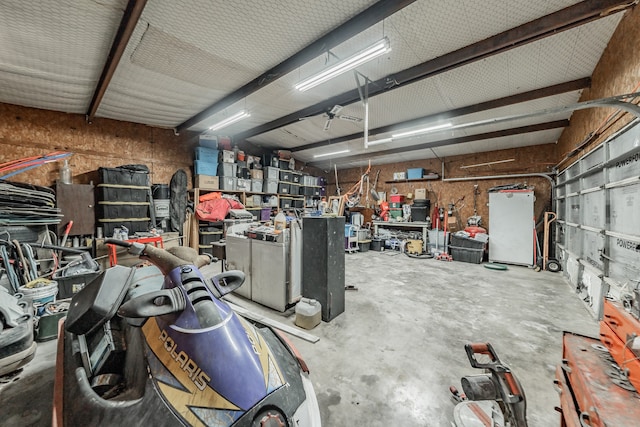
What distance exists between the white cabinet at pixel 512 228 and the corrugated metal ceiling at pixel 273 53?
1.86m

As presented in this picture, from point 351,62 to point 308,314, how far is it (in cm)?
282

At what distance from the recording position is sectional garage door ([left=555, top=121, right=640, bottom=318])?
224cm

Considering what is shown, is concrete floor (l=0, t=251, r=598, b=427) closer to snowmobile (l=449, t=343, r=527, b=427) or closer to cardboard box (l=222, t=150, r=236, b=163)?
snowmobile (l=449, t=343, r=527, b=427)

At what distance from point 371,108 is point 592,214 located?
365 cm

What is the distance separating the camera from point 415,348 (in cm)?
231

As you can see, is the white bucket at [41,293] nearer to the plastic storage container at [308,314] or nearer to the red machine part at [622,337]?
the plastic storage container at [308,314]

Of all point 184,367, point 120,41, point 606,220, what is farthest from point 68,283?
point 606,220

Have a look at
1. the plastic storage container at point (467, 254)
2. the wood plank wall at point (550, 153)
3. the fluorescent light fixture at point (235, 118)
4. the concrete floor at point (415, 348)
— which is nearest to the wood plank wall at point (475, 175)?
the wood plank wall at point (550, 153)

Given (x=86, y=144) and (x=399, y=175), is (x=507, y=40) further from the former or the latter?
(x=86, y=144)

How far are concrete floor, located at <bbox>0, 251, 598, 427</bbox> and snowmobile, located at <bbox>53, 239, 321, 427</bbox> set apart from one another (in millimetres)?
924

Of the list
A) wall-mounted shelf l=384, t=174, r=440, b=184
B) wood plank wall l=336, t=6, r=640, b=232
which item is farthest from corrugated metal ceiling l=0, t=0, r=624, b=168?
wall-mounted shelf l=384, t=174, r=440, b=184

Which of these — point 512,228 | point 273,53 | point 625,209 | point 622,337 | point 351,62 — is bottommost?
point 622,337

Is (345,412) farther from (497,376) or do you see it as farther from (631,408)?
(631,408)

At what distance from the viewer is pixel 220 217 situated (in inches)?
227
